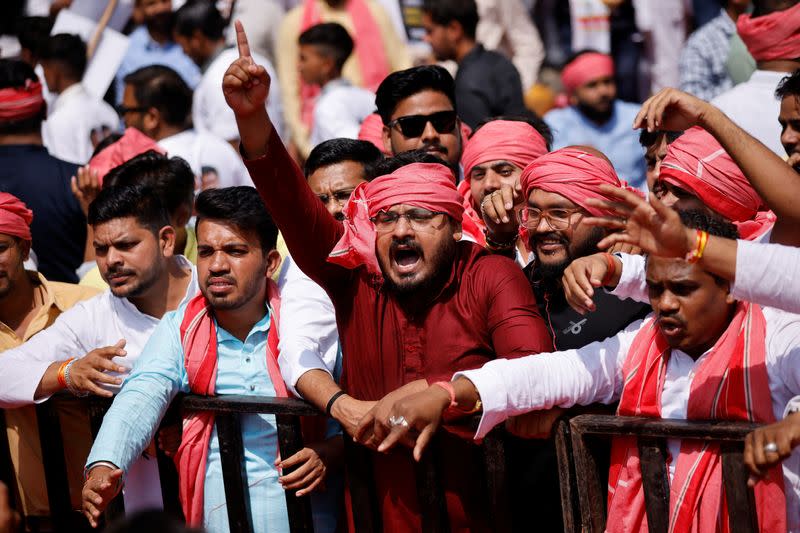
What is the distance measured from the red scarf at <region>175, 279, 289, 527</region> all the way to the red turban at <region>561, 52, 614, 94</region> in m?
4.49

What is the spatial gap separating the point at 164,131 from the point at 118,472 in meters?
3.83

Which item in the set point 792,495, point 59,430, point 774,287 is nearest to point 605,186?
point 774,287

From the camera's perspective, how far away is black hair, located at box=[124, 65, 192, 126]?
7566mm

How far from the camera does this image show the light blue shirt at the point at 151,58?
9.70 metres

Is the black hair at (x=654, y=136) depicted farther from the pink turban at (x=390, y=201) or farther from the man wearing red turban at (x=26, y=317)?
the man wearing red turban at (x=26, y=317)

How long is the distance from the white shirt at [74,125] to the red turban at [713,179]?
5434 millimetres

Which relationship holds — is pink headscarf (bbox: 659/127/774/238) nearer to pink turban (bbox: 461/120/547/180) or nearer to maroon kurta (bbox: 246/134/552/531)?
maroon kurta (bbox: 246/134/552/531)

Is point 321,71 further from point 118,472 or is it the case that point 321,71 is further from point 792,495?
point 792,495

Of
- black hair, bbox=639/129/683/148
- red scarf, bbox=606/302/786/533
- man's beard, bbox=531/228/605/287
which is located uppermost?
black hair, bbox=639/129/683/148

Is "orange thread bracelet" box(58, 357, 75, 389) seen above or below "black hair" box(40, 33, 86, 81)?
below

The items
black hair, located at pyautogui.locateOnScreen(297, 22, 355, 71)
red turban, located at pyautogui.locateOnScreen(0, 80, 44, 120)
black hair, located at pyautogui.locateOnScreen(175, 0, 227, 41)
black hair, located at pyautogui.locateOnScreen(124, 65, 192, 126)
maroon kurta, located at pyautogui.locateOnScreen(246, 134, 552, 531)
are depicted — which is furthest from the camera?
black hair, located at pyautogui.locateOnScreen(175, 0, 227, 41)

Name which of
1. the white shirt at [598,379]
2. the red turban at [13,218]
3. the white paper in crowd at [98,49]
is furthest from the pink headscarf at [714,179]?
the white paper in crowd at [98,49]

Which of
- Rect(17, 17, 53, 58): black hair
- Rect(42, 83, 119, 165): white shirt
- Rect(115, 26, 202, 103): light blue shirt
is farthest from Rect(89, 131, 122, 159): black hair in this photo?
Rect(17, 17, 53, 58): black hair

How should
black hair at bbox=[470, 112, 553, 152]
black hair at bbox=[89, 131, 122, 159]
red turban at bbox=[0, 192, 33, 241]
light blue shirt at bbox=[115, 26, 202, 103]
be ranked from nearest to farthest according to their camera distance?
red turban at bbox=[0, 192, 33, 241] → black hair at bbox=[470, 112, 553, 152] → black hair at bbox=[89, 131, 122, 159] → light blue shirt at bbox=[115, 26, 202, 103]
